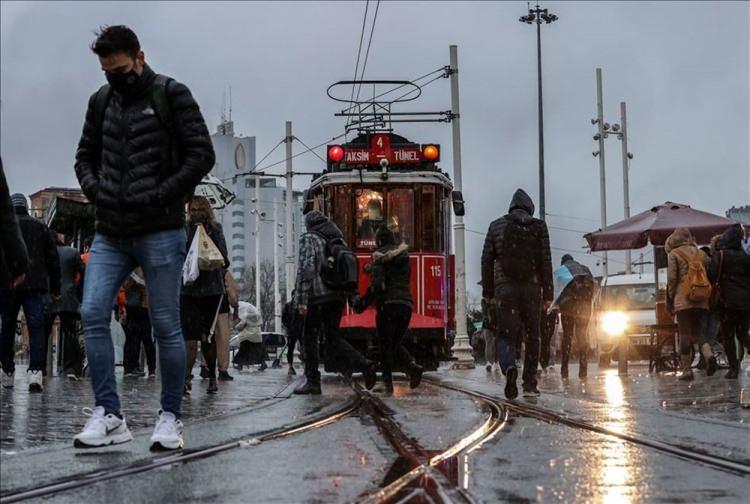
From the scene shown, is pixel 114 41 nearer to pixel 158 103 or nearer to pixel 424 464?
pixel 158 103

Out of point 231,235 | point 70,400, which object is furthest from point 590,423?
point 231,235

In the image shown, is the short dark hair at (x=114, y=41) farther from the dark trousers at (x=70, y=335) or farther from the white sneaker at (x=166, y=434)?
the dark trousers at (x=70, y=335)

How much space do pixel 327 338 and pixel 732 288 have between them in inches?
214

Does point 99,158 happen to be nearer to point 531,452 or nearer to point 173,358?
point 173,358

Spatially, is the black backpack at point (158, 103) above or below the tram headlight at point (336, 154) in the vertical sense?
below

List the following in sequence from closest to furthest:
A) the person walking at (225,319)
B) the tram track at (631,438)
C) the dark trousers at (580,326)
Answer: the tram track at (631,438) → the person walking at (225,319) → the dark trousers at (580,326)

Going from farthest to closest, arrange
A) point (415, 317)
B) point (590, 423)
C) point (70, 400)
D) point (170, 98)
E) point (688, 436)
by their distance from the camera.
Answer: point (415, 317) < point (70, 400) < point (590, 423) < point (688, 436) < point (170, 98)

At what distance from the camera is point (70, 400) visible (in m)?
9.87

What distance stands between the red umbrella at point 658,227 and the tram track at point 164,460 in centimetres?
1212

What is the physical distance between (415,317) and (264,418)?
9.72 meters

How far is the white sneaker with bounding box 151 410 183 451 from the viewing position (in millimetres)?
5848

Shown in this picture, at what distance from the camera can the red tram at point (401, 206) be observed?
18.2 m

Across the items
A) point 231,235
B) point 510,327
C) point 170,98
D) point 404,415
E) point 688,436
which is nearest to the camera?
point 170,98

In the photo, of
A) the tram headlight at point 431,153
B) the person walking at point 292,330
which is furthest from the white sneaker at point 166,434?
the person walking at point 292,330
